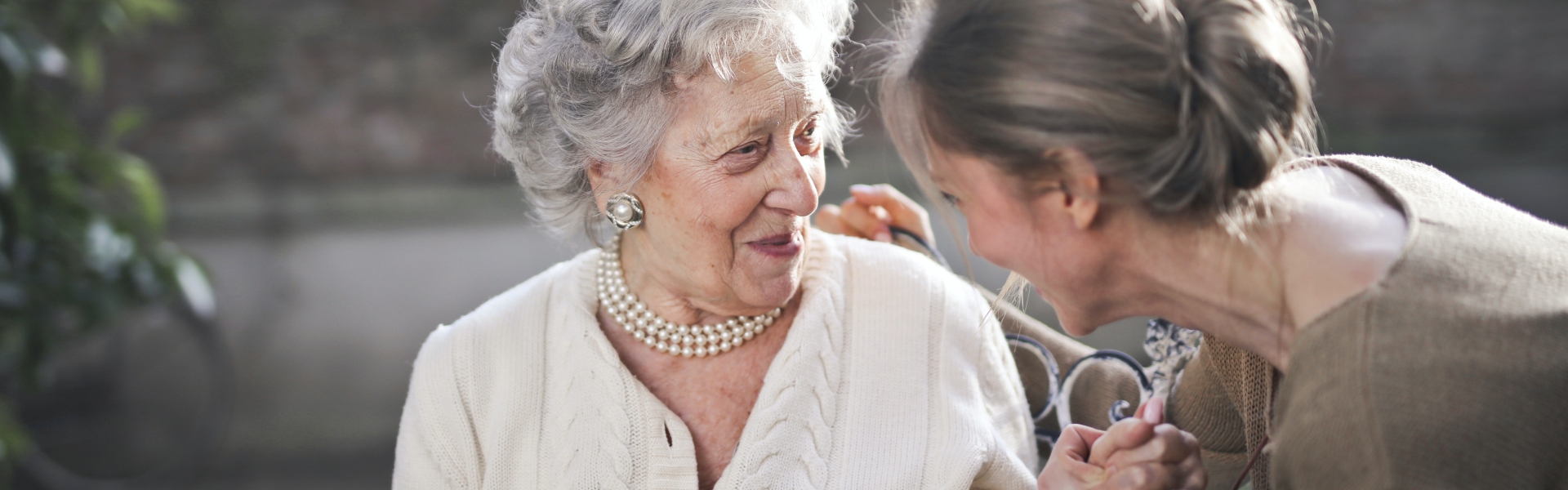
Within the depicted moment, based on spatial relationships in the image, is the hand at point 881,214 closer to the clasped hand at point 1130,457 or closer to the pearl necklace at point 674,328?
the pearl necklace at point 674,328

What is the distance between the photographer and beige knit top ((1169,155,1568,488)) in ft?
3.00

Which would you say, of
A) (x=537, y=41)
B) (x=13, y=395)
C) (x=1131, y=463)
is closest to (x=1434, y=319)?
(x=1131, y=463)

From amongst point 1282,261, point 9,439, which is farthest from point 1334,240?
point 9,439

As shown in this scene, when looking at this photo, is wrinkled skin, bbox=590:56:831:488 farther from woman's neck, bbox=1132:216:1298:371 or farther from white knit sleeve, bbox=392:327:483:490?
woman's neck, bbox=1132:216:1298:371

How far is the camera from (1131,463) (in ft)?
4.02

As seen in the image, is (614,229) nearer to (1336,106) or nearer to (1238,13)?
(1238,13)

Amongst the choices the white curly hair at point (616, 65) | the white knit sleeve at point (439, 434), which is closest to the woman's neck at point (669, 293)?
the white curly hair at point (616, 65)

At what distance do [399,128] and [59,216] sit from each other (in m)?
3.65

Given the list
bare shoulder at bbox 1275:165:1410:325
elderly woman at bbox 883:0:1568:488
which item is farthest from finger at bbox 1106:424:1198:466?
bare shoulder at bbox 1275:165:1410:325

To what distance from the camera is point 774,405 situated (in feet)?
4.91

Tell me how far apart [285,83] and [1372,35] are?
6734 millimetres

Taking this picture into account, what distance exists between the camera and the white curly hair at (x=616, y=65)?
1.42 metres

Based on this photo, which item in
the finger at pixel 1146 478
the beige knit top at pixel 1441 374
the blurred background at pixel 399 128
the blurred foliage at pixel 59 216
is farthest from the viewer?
the blurred background at pixel 399 128

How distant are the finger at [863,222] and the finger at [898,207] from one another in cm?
2
